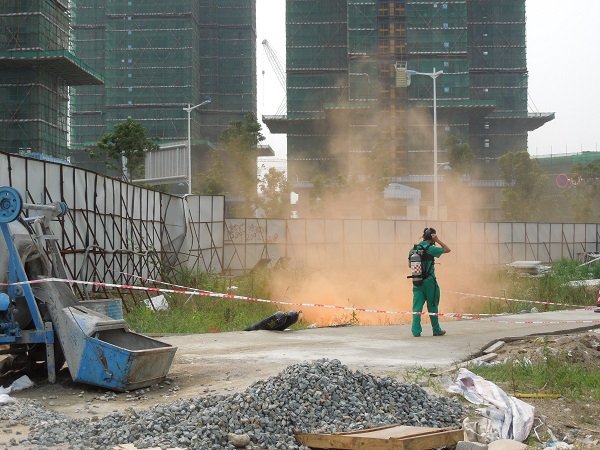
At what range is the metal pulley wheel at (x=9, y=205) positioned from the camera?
9297mm

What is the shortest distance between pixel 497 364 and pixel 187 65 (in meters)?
101

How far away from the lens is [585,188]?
82375 millimetres

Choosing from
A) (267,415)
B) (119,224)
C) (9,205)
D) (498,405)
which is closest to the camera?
(267,415)


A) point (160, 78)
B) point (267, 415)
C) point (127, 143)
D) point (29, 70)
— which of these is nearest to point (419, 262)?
point (267, 415)

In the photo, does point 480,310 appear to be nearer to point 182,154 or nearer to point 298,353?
point 298,353

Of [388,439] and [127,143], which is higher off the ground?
[127,143]

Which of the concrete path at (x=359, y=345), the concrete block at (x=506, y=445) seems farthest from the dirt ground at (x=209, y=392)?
the concrete block at (x=506, y=445)

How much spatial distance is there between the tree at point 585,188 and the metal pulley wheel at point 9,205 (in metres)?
74.1

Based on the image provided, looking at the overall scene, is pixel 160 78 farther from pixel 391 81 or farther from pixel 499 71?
pixel 499 71

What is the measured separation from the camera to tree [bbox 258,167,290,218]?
6925cm

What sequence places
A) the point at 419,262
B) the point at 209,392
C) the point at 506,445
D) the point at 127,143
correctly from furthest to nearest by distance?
the point at 127,143 → the point at 419,262 → the point at 209,392 → the point at 506,445

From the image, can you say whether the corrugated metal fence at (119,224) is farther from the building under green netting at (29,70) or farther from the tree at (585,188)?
the tree at (585,188)

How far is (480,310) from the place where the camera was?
2148 centimetres

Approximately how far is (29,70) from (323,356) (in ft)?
221
